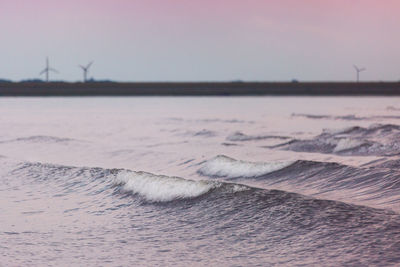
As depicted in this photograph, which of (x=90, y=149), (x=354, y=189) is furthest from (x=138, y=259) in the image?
(x=90, y=149)

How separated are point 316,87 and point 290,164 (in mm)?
166823

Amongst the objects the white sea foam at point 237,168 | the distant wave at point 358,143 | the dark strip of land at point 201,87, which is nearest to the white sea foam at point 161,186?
the white sea foam at point 237,168

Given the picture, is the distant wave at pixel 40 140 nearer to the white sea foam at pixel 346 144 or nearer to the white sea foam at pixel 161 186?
the white sea foam at pixel 346 144

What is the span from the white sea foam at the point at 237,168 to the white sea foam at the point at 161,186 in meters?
2.34

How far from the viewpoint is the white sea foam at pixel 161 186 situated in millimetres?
13680

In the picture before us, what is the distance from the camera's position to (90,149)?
27.8 m

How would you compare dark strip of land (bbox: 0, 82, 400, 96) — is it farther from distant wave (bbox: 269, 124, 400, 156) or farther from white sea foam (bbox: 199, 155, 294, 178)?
white sea foam (bbox: 199, 155, 294, 178)

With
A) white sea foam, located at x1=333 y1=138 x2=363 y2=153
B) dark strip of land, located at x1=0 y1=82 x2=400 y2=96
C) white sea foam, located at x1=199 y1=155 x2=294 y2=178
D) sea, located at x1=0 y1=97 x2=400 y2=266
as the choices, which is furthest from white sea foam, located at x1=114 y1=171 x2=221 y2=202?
dark strip of land, located at x1=0 y1=82 x2=400 y2=96

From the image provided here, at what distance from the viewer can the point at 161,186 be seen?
1462 centimetres

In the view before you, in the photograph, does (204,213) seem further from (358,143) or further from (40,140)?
(40,140)

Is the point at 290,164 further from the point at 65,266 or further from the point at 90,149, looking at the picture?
the point at 90,149

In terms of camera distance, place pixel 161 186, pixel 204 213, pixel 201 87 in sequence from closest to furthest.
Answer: pixel 204 213, pixel 161 186, pixel 201 87

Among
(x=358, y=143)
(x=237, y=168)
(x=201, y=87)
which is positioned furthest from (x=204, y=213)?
(x=201, y=87)

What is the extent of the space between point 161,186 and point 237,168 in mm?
3715
